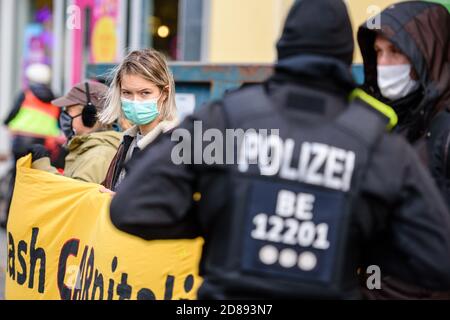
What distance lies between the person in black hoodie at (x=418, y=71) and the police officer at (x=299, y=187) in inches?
23.1

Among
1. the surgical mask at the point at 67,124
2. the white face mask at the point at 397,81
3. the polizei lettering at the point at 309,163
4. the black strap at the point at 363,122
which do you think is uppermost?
the white face mask at the point at 397,81

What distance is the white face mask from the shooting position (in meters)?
2.91

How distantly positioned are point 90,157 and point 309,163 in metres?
2.43

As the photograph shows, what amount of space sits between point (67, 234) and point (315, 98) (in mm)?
2075

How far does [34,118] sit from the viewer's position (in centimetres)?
891

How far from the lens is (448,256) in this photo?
86.0 inches

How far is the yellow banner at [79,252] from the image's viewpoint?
3.31 meters

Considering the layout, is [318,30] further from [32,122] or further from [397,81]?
[32,122]

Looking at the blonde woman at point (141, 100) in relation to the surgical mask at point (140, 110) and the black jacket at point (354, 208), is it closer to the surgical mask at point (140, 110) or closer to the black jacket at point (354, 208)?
the surgical mask at point (140, 110)

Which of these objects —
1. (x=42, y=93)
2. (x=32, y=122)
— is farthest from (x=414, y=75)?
(x=32, y=122)

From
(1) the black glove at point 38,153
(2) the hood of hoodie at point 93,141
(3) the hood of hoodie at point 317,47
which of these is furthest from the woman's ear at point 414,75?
(1) the black glove at point 38,153
